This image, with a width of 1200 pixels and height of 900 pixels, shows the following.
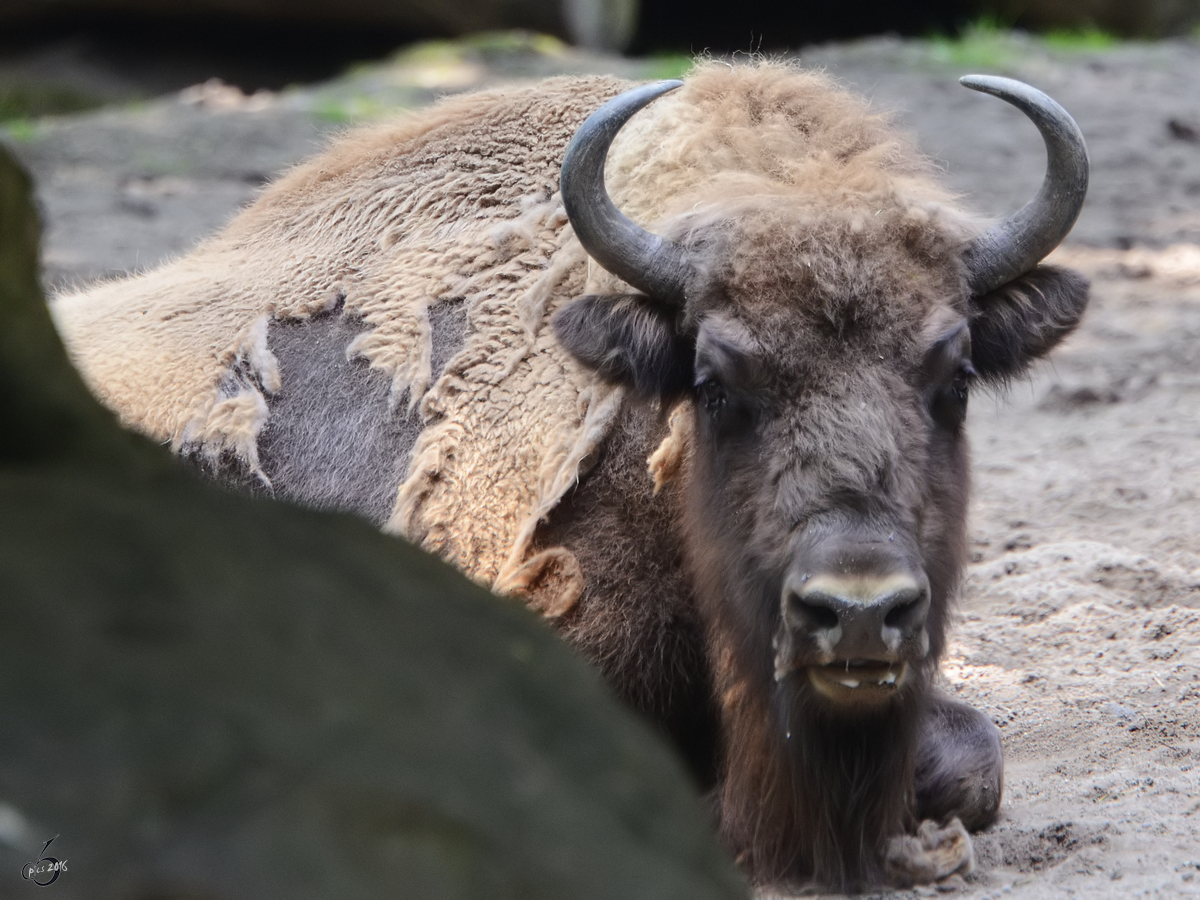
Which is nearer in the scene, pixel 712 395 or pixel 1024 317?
pixel 712 395

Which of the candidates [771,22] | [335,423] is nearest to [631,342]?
[335,423]

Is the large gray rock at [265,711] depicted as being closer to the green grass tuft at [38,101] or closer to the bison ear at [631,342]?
the bison ear at [631,342]

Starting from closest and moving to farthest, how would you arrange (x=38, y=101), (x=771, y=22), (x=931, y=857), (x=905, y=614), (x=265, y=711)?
(x=265, y=711), (x=905, y=614), (x=931, y=857), (x=38, y=101), (x=771, y=22)

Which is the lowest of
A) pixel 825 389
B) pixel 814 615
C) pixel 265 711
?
pixel 814 615

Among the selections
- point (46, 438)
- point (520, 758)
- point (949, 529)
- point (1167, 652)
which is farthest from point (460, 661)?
point (1167, 652)

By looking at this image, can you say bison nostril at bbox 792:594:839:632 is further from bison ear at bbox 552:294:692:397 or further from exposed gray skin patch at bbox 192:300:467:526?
exposed gray skin patch at bbox 192:300:467:526

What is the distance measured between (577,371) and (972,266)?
1.05 metres

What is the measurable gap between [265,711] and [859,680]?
1.66 metres

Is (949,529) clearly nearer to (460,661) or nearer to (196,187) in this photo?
(460,661)

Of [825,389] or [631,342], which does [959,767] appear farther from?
[631,342]

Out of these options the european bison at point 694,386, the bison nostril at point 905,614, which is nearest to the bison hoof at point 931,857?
the european bison at point 694,386

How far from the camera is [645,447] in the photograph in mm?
3635

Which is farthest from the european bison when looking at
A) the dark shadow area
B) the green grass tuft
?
the dark shadow area

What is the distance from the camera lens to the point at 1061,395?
6562 mm
